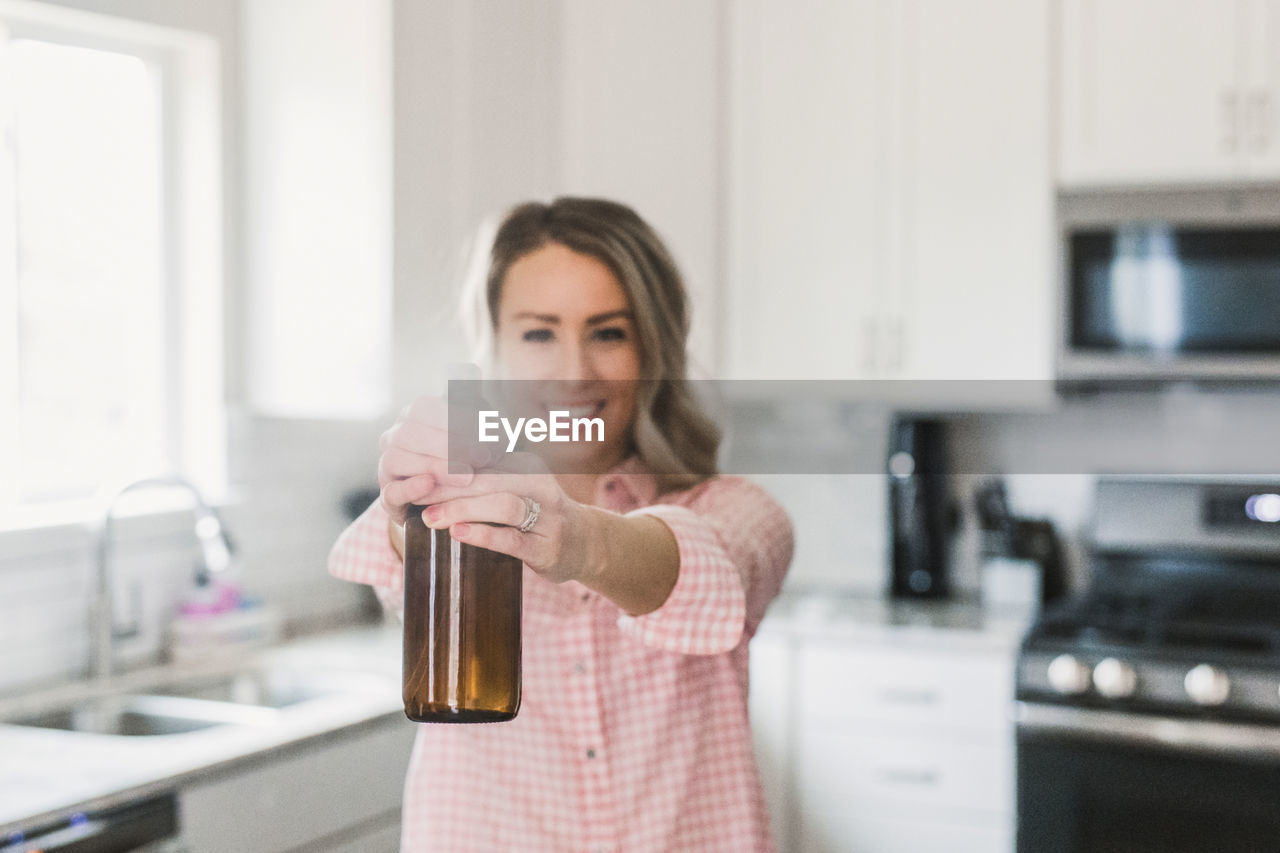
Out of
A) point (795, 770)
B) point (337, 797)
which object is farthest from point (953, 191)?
point (337, 797)

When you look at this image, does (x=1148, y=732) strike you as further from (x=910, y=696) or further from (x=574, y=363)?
(x=574, y=363)

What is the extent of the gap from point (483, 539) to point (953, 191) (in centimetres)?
160

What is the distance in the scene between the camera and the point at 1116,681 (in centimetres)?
152

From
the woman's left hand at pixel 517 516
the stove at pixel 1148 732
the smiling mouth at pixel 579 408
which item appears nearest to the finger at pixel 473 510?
the woman's left hand at pixel 517 516

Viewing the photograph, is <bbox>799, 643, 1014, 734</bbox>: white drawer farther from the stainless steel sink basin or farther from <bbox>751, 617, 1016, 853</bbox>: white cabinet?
the stainless steel sink basin

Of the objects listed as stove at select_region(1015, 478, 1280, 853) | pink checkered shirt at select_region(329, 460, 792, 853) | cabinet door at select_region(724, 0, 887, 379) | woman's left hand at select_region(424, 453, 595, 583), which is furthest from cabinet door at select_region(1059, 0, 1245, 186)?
woman's left hand at select_region(424, 453, 595, 583)

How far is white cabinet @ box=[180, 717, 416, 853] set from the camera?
52cm

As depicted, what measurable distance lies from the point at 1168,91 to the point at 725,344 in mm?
692

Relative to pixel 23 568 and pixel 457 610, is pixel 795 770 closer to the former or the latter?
pixel 23 568

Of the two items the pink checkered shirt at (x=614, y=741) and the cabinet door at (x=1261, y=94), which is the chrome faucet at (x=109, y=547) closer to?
the pink checkered shirt at (x=614, y=741)

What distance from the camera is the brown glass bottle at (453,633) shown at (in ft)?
1.12

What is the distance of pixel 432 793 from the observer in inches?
23.1

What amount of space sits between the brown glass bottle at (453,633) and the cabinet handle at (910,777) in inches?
56.1

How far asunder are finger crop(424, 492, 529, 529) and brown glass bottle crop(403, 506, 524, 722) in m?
0.02
